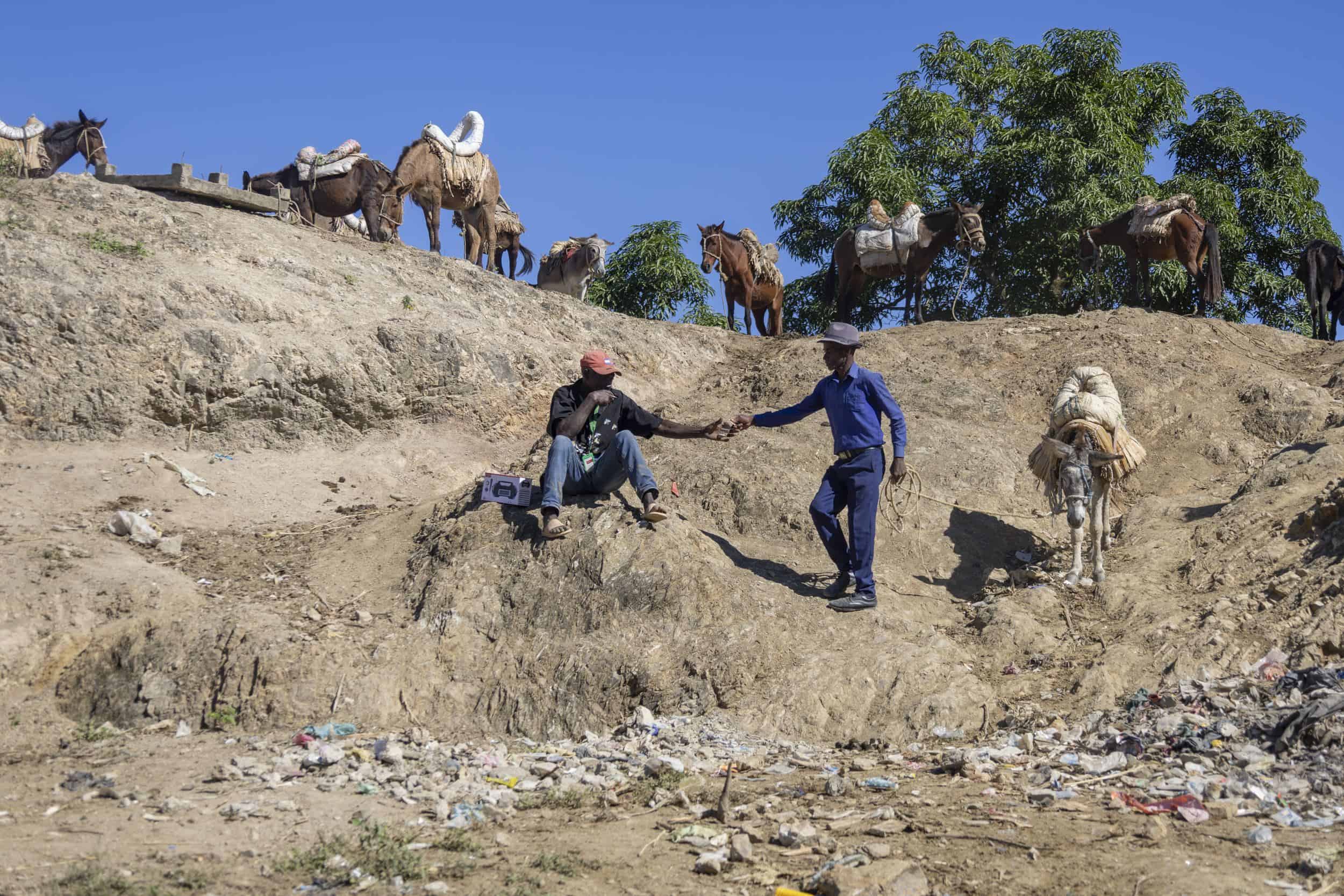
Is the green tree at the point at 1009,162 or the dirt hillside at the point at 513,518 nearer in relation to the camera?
the dirt hillside at the point at 513,518

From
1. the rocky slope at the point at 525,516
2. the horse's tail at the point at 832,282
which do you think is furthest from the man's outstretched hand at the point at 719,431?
the horse's tail at the point at 832,282

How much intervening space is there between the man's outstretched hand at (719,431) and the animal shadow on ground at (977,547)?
191cm

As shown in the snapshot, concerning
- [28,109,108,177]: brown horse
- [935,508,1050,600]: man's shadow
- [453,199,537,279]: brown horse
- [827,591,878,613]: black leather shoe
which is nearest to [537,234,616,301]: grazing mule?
[453,199,537,279]: brown horse

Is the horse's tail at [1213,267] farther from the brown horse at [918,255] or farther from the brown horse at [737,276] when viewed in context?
the brown horse at [737,276]

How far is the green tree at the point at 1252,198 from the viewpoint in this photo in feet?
72.2

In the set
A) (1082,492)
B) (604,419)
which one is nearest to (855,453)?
(604,419)

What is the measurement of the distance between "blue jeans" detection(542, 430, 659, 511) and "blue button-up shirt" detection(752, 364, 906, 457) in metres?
1.12

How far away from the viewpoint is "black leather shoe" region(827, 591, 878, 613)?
815 centimetres

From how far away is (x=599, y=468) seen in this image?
8289mm

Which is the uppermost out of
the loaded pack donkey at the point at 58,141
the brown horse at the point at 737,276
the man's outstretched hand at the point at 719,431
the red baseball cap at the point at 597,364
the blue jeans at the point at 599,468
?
the loaded pack donkey at the point at 58,141

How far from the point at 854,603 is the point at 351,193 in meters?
11.5

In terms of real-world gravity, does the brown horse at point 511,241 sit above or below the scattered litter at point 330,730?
above

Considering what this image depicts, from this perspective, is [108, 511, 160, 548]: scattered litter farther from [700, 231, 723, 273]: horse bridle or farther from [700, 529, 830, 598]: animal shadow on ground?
[700, 231, 723, 273]: horse bridle

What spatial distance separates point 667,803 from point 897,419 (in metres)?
3.23
